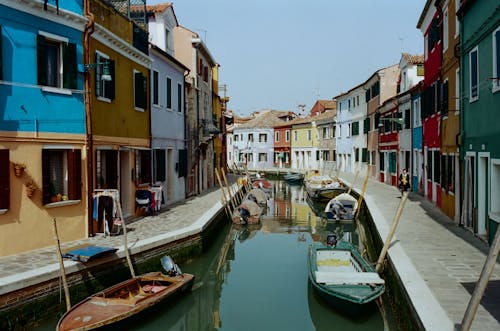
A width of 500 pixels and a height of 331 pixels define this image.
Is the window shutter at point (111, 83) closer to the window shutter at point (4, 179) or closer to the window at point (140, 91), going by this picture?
the window at point (140, 91)

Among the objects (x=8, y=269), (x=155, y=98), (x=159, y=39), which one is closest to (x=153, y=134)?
(x=155, y=98)

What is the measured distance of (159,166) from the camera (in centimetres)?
1889

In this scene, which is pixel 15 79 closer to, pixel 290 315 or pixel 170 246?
pixel 170 246

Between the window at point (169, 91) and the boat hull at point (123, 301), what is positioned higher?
the window at point (169, 91)

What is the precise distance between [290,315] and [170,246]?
402 centimetres

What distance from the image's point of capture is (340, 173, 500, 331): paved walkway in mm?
6859

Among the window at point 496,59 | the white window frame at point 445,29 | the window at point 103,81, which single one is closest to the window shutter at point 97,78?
the window at point 103,81

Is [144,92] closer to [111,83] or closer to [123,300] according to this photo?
[111,83]

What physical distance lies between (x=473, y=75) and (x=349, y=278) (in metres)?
6.89

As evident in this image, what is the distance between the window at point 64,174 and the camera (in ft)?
38.5

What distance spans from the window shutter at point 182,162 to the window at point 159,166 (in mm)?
2181

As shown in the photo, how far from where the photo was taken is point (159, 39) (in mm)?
21188

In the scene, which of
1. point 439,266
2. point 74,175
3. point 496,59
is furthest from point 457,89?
point 74,175

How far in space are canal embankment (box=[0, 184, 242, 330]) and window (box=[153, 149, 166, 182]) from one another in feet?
8.32
